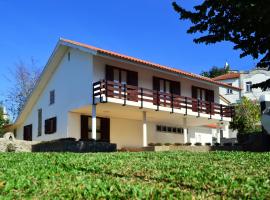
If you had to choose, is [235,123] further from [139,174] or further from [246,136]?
[139,174]

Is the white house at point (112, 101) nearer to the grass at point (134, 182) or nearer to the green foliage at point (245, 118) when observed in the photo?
the green foliage at point (245, 118)

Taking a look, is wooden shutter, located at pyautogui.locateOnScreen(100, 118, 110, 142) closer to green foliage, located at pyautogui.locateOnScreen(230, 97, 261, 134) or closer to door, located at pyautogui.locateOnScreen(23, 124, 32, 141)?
door, located at pyautogui.locateOnScreen(23, 124, 32, 141)

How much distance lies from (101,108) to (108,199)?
864 inches

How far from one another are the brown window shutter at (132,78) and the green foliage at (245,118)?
1326cm

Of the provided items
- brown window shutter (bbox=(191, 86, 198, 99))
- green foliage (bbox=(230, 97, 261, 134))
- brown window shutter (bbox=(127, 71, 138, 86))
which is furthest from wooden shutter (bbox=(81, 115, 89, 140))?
green foliage (bbox=(230, 97, 261, 134))

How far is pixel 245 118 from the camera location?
42.2 meters

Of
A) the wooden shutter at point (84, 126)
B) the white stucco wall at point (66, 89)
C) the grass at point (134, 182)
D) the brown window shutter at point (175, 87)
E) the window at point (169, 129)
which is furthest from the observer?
the window at point (169, 129)

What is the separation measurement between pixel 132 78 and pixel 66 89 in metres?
4.84

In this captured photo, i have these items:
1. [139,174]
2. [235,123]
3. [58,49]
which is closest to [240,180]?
[139,174]

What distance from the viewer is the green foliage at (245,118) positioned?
41.1m

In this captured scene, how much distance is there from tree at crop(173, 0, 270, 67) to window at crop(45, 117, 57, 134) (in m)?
21.4

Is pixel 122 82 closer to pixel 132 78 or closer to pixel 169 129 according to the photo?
pixel 132 78

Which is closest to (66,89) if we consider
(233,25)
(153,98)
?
(153,98)

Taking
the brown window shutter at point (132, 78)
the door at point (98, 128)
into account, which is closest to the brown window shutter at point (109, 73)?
the brown window shutter at point (132, 78)
